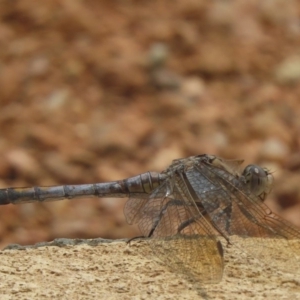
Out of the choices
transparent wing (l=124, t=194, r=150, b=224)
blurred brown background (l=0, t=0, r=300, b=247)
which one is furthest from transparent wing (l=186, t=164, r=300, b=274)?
blurred brown background (l=0, t=0, r=300, b=247)

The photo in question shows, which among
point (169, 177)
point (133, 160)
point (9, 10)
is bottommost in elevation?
point (169, 177)

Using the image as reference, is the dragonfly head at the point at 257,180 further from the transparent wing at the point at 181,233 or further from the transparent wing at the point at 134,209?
the transparent wing at the point at 134,209

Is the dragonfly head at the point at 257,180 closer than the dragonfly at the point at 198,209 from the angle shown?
No

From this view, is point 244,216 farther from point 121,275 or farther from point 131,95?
point 131,95

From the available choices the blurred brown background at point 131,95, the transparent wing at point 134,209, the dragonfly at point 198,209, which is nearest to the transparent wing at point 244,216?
the dragonfly at point 198,209

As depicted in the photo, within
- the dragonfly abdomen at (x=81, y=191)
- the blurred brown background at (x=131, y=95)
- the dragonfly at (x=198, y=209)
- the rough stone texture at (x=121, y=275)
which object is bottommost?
the rough stone texture at (x=121, y=275)

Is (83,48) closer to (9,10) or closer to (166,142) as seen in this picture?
(9,10)

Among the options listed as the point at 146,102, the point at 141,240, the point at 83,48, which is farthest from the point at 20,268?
the point at 83,48

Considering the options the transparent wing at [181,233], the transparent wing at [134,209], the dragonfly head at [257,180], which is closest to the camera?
the transparent wing at [181,233]
